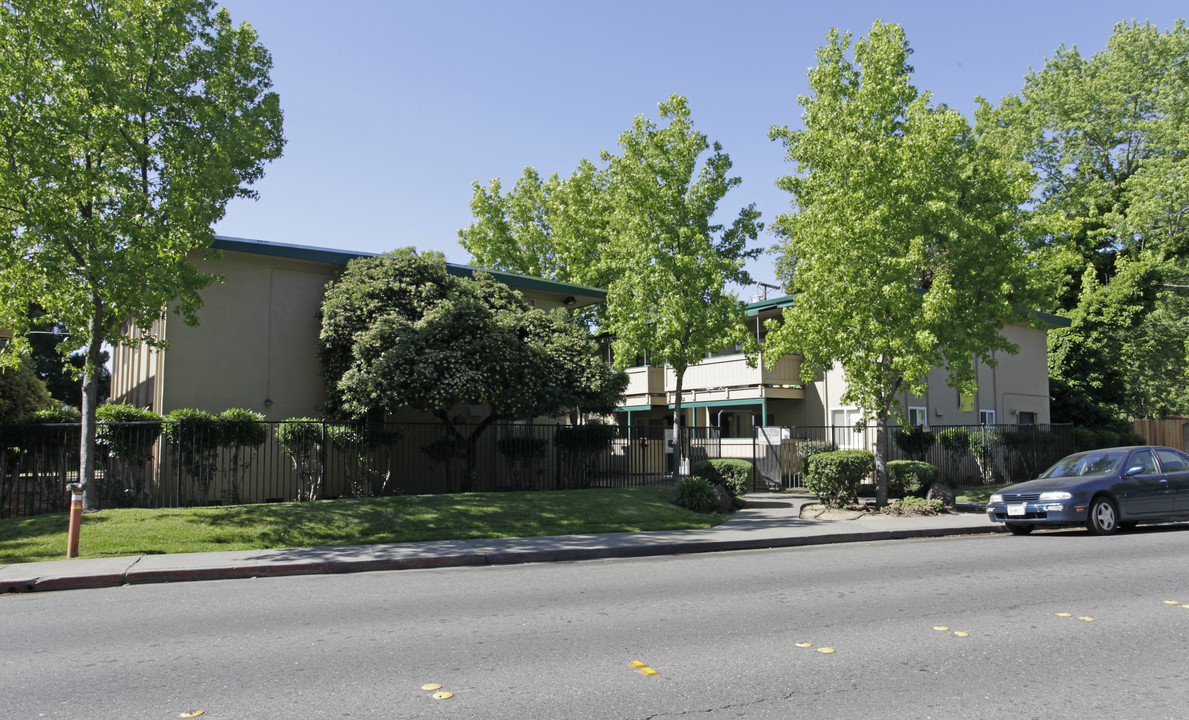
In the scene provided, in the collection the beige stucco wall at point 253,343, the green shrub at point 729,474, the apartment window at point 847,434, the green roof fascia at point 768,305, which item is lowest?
the green shrub at point 729,474

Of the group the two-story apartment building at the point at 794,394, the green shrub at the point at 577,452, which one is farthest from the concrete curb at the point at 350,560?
the two-story apartment building at the point at 794,394

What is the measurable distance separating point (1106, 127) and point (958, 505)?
3045 cm

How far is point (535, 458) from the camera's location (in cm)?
1895

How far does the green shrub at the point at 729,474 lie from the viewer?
59.3 feet

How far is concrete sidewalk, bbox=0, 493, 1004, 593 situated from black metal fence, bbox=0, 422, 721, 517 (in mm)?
4492

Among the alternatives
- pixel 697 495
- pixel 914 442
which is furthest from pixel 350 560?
pixel 914 442

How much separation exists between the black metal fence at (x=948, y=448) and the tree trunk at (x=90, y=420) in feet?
52.7

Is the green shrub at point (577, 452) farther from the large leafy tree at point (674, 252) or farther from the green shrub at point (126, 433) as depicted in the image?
the green shrub at point (126, 433)

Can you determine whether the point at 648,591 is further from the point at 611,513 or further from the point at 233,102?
the point at 233,102

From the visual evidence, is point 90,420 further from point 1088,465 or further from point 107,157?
point 1088,465

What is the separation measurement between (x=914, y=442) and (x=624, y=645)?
61.4ft

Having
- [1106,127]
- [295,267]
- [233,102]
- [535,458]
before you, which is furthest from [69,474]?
[1106,127]

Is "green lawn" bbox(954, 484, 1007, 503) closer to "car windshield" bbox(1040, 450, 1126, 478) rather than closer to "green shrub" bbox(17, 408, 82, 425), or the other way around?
"car windshield" bbox(1040, 450, 1126, 478)

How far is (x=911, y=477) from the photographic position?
18203mm
